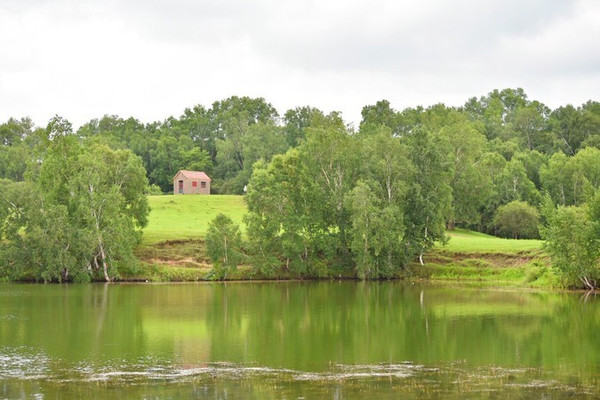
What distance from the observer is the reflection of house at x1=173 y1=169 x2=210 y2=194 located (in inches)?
5069

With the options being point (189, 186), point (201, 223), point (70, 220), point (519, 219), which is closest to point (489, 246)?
point (519, 219)

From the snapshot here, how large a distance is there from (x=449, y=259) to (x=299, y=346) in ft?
147

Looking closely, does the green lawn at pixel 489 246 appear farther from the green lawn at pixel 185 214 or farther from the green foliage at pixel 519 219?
the green lawn at pixel 185 214

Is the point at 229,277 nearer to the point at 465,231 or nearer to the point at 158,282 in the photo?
the point at 158,282

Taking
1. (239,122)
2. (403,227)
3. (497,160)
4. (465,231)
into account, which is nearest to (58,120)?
(403,227)

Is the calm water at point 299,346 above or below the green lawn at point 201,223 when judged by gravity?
below

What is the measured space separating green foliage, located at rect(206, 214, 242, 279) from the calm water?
16700 millimetres

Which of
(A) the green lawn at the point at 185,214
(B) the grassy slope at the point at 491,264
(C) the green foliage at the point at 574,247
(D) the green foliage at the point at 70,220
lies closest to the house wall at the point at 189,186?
(A) the green lawn at the point at 185,214

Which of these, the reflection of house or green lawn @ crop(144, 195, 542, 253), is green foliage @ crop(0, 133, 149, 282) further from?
the reflection of house

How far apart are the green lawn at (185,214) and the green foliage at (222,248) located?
8.43 meters

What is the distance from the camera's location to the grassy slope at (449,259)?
6801 cm

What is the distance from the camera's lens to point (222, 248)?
74438mm

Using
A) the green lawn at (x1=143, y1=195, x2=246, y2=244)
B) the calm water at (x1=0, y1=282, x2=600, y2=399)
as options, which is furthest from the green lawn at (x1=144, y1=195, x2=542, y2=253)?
the calm water at (x1=0, y1=282, x2=600, y2=399)

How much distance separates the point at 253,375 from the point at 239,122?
467 feet
